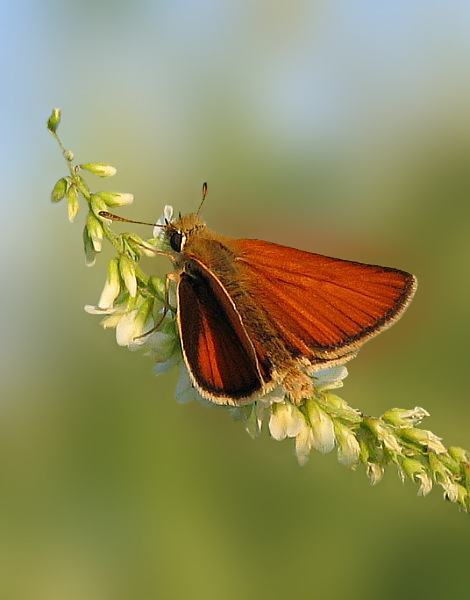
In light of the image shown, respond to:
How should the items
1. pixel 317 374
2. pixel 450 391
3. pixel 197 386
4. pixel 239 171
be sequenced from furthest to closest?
pixel 239 171 → pixel 450 391 → pixel 317 374 → pixel 197 386

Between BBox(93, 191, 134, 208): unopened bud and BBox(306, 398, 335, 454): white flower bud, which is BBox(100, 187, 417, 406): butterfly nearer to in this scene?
BBox(306, 398, 335, 454): white flower bud

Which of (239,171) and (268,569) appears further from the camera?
(239,171)

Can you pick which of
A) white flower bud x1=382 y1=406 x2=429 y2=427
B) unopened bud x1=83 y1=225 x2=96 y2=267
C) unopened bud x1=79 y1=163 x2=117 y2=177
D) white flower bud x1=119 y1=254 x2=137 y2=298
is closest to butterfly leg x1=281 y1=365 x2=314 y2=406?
white flower bud x1=382 y1=406 x2=429 y2=427

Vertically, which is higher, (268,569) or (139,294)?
(139,294)

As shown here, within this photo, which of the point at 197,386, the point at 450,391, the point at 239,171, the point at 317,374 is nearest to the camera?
the point at 197,386

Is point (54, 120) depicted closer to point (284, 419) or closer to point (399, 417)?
point (284, 419)

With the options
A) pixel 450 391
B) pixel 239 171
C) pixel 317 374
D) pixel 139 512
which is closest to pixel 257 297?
pixel 317 374

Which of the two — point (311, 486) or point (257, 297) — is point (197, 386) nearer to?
point (257, 297)
